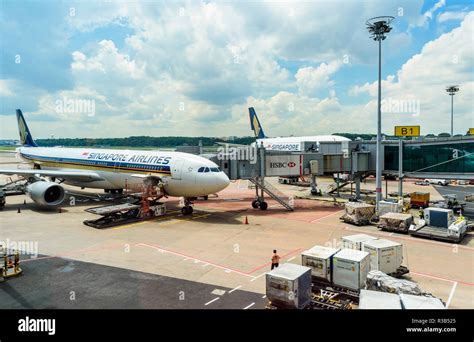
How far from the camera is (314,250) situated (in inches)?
653

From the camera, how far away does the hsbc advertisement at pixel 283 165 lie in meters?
36.6

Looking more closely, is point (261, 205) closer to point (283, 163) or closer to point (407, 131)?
point (283, 163)

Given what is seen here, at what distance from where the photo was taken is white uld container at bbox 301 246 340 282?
611 inches

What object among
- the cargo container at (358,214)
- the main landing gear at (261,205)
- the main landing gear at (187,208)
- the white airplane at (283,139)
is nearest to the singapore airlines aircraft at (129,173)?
the main landing gear at (187,208)

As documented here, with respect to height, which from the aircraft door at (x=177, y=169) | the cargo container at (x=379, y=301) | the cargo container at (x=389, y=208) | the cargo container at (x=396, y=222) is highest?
the aircraft door at (x=177, y=169)

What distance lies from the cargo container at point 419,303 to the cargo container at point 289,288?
3.34m

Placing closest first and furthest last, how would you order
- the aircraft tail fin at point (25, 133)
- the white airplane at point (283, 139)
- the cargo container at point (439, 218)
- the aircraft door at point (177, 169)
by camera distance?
the cargo container at point (439, 218)
the aircraft door at point (177, 169)
the aircraft tail fin at point (25, 133)
the white airplane at point (283, 139)

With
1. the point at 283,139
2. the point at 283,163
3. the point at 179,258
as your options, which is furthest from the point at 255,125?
the point at 179,258

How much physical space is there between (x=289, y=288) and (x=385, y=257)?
686 cm

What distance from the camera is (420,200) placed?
36.9 m

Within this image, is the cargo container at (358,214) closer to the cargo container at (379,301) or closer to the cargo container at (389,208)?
the cargo container at (389,208)
